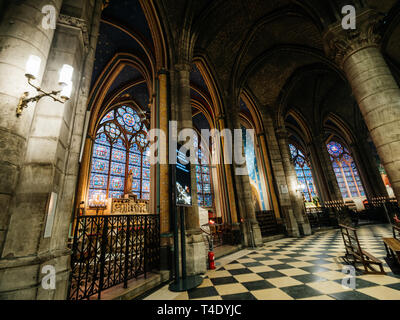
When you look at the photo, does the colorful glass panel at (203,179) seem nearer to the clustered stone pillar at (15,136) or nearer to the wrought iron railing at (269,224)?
the wrought iron railing at (269,224)

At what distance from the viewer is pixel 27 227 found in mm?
1590

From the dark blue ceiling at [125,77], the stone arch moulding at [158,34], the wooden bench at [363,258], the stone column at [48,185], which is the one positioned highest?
the dark blue ceiling at [125,77]

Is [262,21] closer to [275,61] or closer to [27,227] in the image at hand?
[275,61]

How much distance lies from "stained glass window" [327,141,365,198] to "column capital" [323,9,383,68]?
849 inches

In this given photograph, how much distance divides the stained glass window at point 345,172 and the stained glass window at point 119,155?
2344 centimetres

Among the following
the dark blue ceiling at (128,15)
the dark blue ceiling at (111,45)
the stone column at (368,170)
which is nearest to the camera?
the dark blue ceiling at (128,15)

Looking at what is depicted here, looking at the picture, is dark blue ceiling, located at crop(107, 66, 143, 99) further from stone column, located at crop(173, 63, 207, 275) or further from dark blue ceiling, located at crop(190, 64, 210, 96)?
stone column, located at crop(173, 63, 207, 275)

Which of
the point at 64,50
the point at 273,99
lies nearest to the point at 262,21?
the point at 273,99

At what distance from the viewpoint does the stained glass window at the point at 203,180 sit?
16312mm

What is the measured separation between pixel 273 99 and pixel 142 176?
37.6 feet

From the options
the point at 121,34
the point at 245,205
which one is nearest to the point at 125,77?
the point at 121,34

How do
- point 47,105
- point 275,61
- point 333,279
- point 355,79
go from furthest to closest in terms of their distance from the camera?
point 275,61 → point 355,79 → point 333,279 → point 47,105

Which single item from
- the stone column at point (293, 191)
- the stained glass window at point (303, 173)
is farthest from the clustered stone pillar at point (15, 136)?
the stained glass window at point (303, 173)

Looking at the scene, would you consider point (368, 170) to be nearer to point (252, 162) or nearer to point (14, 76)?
point (252, 162)
